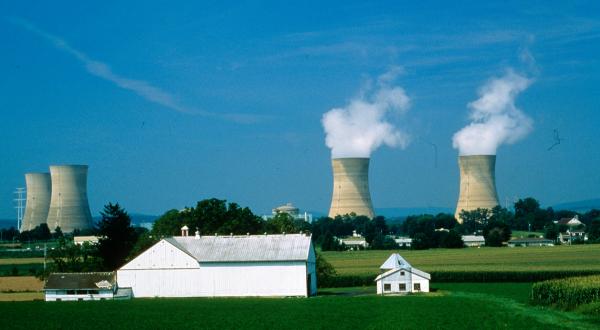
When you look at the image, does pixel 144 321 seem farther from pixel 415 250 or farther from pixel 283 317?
pixel 415 250

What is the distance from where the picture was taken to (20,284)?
59.3 m

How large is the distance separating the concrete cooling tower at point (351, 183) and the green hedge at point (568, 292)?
61882mm

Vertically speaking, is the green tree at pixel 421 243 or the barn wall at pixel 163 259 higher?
the green tree at pixel 421 243

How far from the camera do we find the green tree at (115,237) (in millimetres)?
62812

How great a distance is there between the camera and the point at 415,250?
316 ft

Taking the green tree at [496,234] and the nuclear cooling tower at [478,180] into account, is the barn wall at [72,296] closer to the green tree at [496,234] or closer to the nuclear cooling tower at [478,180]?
A: the nuclear cooling tower at [478,180]

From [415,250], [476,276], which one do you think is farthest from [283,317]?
[415,250]

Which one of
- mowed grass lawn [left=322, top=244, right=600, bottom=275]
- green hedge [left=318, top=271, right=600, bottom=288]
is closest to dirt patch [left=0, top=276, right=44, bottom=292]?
green hedge [left=318, top=271, right=600, bottom=288]

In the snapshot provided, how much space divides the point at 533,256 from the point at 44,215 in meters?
66.3

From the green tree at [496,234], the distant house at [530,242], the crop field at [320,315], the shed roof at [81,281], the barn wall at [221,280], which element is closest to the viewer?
the crop field at [320,315]

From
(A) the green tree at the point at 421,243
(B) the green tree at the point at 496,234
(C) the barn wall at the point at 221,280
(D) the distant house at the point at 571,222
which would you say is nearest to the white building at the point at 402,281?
(C) the barn wall at the point at 221,280

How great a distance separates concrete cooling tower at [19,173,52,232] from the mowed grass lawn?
44686mm

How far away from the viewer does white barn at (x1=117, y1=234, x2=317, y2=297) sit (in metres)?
49.5

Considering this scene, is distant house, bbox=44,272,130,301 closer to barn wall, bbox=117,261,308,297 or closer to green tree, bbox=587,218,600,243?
barn wall, bbox=117,261,308,297
